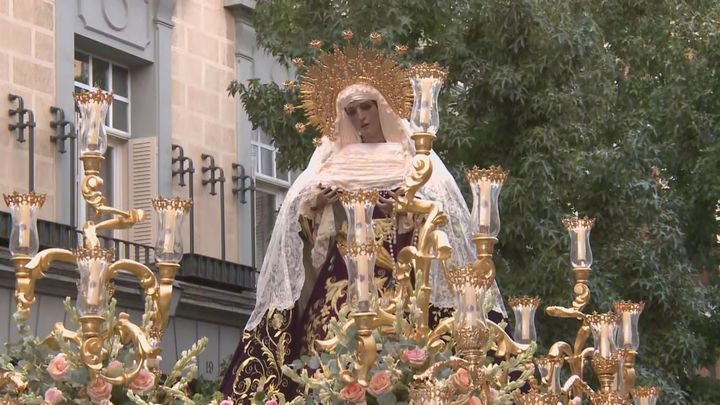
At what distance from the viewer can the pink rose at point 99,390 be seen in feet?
23.3

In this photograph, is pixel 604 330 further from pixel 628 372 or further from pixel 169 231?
pixel 169 231

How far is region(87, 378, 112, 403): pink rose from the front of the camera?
7.10 meters

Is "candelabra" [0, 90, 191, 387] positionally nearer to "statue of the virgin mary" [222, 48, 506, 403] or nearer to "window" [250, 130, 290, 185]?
"statue of the virgin mary" [222, 48, 506, 403]

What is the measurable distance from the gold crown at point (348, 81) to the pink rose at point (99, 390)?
2320 mm

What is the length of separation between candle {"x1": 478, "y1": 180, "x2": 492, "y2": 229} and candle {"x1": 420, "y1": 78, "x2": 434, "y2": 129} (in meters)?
A: 0.33

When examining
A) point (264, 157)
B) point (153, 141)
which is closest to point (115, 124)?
point (153, 141)

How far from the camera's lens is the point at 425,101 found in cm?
779

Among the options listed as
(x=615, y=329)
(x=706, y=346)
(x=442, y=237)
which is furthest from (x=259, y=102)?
(x=442, y=237)

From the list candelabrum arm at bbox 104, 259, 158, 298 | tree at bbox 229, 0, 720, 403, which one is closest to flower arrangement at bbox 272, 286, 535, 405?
candelabrum arm at bbox 104, 259, 158, 298

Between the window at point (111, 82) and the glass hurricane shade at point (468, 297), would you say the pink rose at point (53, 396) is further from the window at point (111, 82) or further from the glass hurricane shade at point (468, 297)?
the window at point (111, 82)

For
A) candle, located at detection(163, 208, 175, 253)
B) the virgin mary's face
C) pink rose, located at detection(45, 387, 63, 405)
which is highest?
the virgin mary's face

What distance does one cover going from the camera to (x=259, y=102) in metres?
14.8

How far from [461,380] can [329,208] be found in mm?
2117

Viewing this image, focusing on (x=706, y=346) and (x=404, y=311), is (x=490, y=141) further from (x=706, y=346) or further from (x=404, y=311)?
(x=404, y=311)
